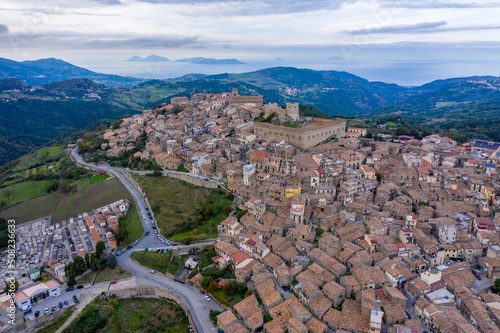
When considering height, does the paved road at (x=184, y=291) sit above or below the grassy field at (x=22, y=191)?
below

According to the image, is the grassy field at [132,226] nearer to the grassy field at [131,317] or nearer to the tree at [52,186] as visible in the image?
the grassy field at [131,317]

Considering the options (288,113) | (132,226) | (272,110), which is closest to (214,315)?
(132,226)

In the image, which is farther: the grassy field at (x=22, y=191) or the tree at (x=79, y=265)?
the grassy field at (x=22, y=191)

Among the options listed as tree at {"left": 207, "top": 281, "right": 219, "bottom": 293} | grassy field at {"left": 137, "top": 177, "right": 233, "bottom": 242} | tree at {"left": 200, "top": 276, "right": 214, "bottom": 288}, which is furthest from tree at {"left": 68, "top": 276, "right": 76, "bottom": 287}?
tree at {"left": 207, "top": 281, "right": 219, "bottom": 293}

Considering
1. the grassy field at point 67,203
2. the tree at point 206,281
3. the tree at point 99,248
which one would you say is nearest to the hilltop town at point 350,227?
the tree at point 206,281

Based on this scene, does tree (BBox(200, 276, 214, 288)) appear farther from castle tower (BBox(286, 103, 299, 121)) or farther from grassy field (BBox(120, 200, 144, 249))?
castle tower (BBox(286, 103, 299, 121))

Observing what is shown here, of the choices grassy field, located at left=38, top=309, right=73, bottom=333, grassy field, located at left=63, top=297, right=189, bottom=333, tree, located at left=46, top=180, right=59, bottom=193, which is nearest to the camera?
grassy field, located at left=63, top=297, right=189, bottom=333

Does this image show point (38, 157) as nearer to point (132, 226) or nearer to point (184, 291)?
point (132, 226)
